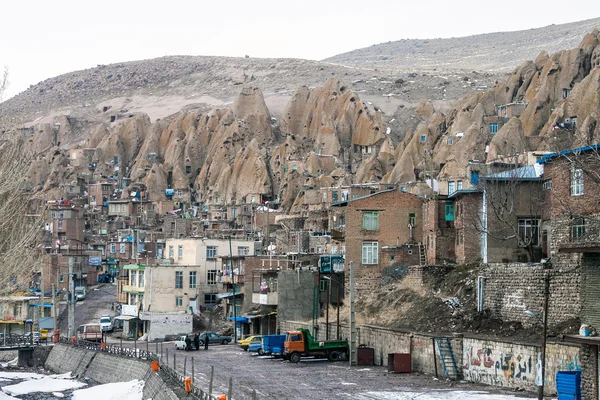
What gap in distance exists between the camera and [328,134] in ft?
485

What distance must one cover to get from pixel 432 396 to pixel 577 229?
469 inches

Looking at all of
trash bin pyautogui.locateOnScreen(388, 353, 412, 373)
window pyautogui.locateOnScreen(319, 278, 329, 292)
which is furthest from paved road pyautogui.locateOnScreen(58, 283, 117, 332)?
trash bin pyautogui.locateOnScreen(388, 353, 412, 373)

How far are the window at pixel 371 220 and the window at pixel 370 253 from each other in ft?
3.17

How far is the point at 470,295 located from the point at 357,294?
13.4 metres

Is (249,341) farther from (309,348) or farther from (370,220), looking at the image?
(370,220)

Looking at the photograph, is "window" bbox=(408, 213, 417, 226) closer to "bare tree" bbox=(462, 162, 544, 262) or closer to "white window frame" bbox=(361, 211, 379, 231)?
"white window frame" bbox=(361, 211, 379, 231)

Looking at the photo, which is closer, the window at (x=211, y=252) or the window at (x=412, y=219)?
the window at (x=412, y=219)

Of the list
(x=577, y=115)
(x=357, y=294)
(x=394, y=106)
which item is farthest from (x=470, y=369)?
(x=394, y=106)

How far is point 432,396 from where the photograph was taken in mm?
38656

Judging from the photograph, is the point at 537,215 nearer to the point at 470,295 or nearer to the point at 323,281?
the point at 470,295

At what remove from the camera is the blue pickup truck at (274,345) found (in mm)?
57750

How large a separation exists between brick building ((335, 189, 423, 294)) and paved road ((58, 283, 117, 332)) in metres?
34.6

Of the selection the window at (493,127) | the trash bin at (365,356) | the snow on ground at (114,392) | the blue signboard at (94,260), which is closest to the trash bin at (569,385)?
the trash bin at (365,356)

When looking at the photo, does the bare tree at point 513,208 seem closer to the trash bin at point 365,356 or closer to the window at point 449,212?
the window at point 449,212
